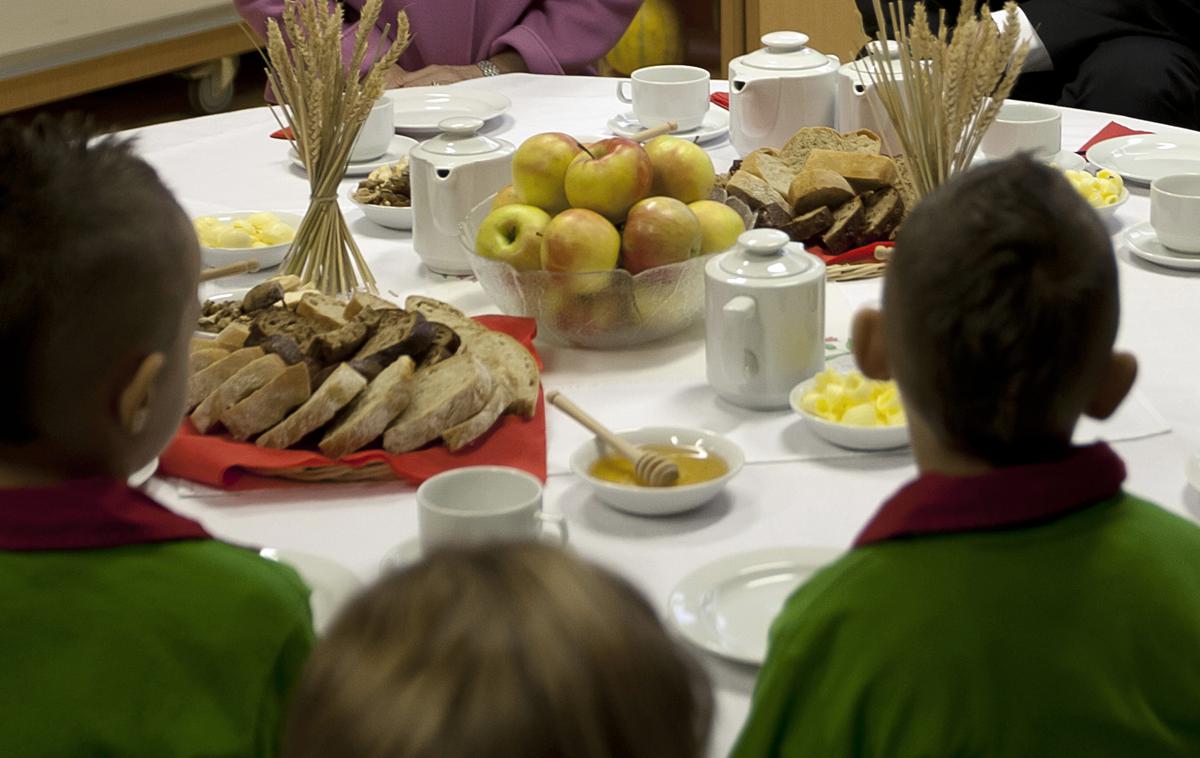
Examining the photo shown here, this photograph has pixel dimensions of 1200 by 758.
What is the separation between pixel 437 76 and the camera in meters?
2.96

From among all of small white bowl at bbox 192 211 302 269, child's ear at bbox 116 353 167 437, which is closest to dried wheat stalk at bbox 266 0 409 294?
small white bowl at bbox 192 211 302 269

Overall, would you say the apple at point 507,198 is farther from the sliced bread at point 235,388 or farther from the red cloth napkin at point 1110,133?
the red cloth napkin at point 1110,133

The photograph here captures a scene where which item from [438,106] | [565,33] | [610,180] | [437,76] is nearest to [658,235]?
[610,180]

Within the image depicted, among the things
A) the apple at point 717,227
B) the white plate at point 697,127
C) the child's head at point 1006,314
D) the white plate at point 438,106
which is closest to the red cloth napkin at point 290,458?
the apple at point 717,227

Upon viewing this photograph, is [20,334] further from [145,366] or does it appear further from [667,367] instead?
[667,367]

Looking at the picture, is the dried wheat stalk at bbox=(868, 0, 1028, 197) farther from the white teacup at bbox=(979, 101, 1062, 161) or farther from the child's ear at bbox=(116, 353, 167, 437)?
the child's ear at bbox=(116, 353, 167, 437)

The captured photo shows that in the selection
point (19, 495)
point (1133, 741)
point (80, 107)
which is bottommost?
point (80, 107)

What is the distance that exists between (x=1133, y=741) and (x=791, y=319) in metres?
0.75

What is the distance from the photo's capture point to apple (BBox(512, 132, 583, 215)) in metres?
1.72

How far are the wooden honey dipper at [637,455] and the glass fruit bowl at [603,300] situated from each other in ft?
0.78

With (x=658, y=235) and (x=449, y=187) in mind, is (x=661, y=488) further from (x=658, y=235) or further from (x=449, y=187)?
(x=449, y=187)

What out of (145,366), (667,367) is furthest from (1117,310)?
(667,367)

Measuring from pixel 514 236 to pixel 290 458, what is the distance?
434mm

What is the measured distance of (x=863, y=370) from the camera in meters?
1.00
